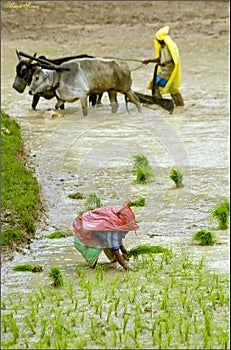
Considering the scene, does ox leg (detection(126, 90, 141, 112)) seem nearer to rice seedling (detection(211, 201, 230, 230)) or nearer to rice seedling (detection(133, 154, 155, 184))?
rice seedling (detection(133, 154, 155, 184))

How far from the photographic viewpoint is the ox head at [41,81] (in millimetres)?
11484

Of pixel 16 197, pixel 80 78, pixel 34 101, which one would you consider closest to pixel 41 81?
pixel 80 78

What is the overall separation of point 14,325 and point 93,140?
5.79m

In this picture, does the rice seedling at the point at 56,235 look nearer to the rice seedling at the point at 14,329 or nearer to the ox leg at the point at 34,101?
the rice seedling at the point at 14,329

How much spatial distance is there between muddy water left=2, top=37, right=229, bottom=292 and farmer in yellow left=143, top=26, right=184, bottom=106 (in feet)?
0.99

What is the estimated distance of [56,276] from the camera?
5.27m

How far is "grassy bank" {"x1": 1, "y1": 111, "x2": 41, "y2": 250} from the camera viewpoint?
6172 mm

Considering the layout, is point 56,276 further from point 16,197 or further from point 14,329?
point 16,197

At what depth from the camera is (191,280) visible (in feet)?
17.9

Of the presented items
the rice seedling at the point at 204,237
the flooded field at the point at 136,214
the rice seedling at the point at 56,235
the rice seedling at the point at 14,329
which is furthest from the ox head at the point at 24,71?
the rice seedling at the point at 14,329

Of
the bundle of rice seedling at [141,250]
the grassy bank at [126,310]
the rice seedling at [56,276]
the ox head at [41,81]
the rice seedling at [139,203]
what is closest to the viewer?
the grassy bank at [126,310]

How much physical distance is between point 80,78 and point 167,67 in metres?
1.36

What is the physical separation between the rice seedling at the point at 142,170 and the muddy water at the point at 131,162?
91 millimetres

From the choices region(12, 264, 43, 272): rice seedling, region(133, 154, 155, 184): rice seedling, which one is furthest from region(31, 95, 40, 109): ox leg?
region(12, 264, 43, 272): rice seedling
